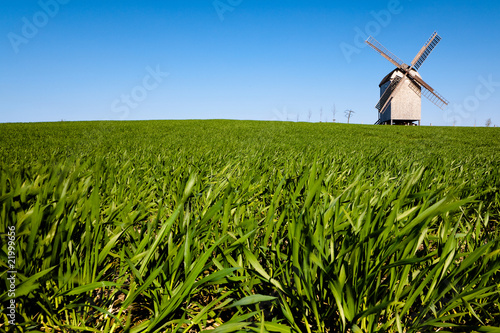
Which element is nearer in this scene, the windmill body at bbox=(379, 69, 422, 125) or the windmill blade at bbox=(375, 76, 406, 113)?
the windmill blade at bbox=(375, 76, 406, 113)

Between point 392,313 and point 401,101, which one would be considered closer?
point 392,313

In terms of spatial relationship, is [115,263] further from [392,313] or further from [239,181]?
[392,313]

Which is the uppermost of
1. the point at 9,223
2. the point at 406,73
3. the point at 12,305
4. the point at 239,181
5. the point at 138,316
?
the point at 406,73

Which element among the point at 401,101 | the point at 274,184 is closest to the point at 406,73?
the point at 401,101

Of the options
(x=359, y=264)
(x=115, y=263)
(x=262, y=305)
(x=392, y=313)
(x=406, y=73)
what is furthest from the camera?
(x=406, y=73)

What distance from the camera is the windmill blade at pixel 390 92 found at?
37897 millimetres

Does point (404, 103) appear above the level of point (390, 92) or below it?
below

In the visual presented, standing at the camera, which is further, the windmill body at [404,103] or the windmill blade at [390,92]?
the windmill body at [404,103]

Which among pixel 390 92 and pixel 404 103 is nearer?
pixel 404 103

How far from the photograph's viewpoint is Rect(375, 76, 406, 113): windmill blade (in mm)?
37897

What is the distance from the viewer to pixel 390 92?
39312mm

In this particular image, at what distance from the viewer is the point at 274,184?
7.83 feet

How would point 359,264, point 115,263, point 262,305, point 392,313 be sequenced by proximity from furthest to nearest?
point 115,263
point 262,305
point 392,313
point 359,264

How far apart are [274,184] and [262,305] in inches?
51.3
